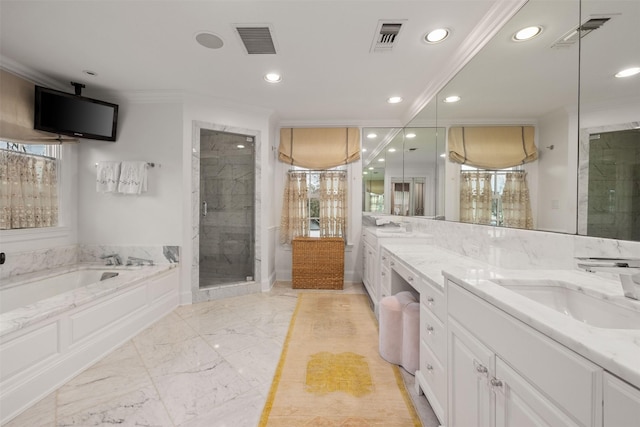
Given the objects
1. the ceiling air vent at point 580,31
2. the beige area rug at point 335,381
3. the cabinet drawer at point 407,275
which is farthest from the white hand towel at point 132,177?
the ceiling air vent at point 580,31

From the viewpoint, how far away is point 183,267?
125 inches

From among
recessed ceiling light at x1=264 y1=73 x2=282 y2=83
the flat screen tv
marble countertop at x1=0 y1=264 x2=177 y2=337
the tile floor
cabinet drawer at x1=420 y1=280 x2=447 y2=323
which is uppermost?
recessed ceiling light at x1=264 y1=73 x2=282 y2=83

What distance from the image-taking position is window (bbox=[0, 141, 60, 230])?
247 centimetres

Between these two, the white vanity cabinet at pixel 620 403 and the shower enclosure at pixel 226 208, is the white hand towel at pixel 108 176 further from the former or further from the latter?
the white vanity cabinet at pixel 620 403

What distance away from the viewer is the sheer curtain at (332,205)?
415 cm

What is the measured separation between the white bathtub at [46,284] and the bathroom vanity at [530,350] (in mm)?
2914

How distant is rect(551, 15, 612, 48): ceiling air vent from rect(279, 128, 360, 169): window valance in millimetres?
2850

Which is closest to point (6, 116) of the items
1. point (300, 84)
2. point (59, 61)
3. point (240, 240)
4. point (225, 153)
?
point (59, 61)

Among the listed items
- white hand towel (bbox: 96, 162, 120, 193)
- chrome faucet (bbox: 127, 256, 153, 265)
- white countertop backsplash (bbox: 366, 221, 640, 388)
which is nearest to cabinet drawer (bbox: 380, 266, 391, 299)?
white countertop backsplash (bbox: 366, 221, 640, 388)

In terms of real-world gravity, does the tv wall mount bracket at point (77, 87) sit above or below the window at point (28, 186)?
above

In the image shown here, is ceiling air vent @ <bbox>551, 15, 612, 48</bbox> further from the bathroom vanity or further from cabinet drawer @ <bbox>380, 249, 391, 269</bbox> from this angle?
cabinet drawer @ <bbox>380, 249, 391, 269</bbox>

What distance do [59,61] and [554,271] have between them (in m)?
4.20

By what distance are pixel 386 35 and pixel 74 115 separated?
10.6 feet

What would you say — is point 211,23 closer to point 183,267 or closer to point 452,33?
point 452,33
